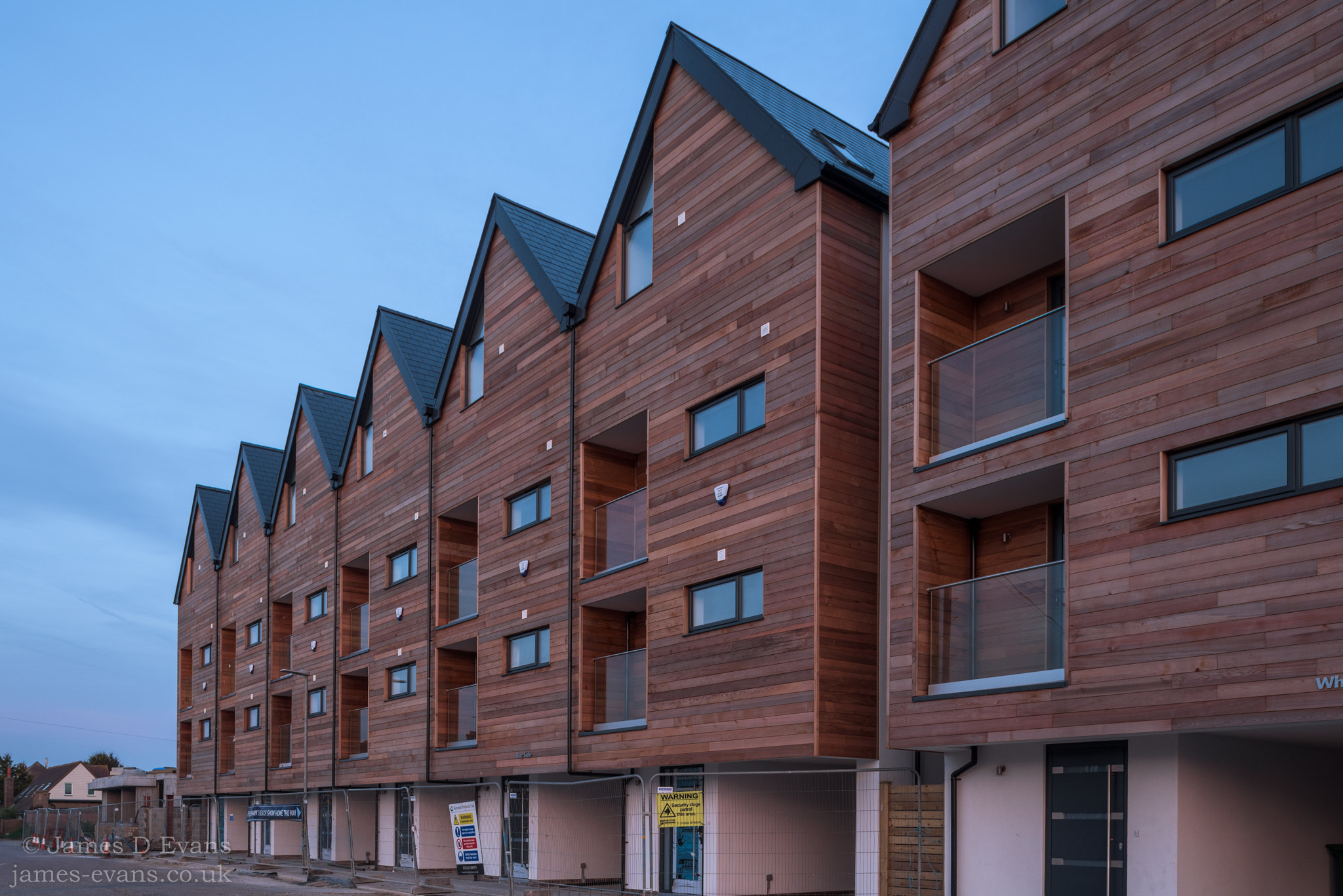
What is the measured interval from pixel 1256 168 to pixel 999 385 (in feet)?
11.3

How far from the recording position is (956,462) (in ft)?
42.7

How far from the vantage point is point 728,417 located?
54.7ft

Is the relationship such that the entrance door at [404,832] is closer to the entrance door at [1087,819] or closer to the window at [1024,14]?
the entrance door at [1087,819]

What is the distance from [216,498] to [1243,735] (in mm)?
42741

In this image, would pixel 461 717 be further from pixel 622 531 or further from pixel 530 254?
pixel 530 254

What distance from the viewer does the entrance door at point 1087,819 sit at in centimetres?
1140

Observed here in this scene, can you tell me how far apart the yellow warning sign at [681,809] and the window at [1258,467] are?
251 inches

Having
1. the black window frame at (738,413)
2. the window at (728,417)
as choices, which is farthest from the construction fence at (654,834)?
the window at (728,417)

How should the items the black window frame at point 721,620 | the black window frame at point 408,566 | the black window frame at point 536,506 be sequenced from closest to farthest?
1. the black window frame at point 721,620
2. the black window frame at point 536,506
3. the black window frame at point 408,566

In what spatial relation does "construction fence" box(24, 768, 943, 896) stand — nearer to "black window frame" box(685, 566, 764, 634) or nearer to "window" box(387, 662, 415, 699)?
"black window frame" box(685, 566, 764, 634)

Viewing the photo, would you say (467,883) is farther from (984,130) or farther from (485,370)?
(984,130)

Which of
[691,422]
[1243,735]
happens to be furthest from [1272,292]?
[691,422]

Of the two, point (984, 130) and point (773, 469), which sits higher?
point (984, 130)

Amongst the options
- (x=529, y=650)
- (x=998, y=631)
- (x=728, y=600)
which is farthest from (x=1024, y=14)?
(x=529, y=650)
